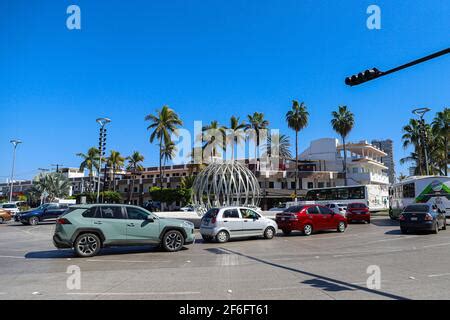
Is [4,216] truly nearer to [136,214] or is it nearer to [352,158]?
[136,214]

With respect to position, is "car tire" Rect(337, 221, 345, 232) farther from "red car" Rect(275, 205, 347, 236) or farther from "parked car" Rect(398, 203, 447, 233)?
"parked car" Rect(398, 203, 447, 233)

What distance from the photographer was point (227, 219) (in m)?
15.5

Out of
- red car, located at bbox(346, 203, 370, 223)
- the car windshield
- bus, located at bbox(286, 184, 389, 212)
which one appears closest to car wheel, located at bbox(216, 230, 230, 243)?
the car windshield

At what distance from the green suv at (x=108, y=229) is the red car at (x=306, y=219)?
7584mm

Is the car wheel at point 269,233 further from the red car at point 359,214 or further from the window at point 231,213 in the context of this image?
the red car at point 359,214

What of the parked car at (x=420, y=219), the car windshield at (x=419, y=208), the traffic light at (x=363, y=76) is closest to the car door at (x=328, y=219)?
the parked car at (x=420, y=219)

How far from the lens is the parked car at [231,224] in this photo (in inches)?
605

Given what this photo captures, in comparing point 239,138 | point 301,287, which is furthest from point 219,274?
point 239,138

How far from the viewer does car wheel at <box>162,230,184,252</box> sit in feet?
40.9

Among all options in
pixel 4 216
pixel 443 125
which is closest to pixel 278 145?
pixel 443 125

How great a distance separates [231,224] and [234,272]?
6.77 meters

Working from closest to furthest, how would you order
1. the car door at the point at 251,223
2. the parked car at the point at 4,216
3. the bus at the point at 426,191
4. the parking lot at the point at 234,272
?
the parking lot at the point at 234,272 → the car door at the point at 251,223 → the bus at the point at 426,191 → the parked car at the point at 4,216
